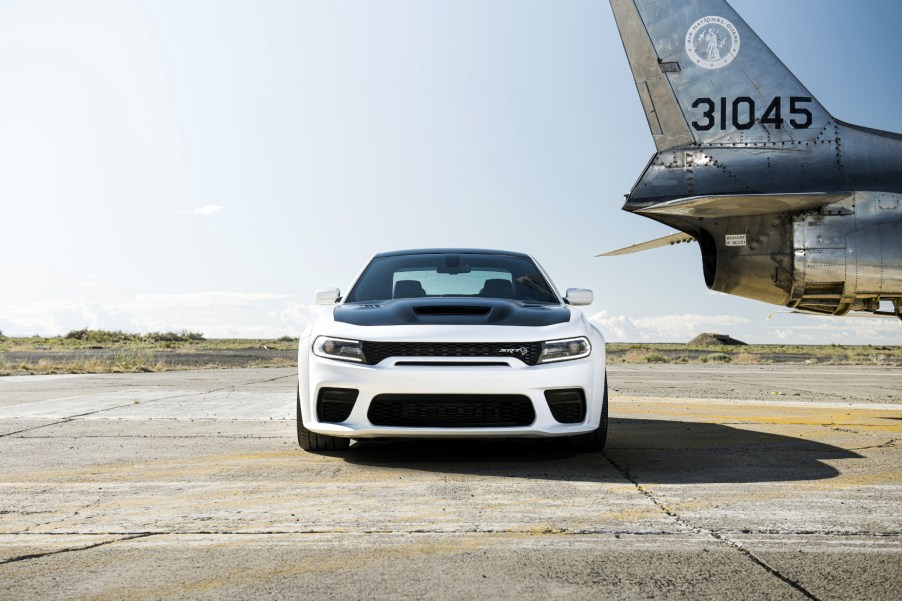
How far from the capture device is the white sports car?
16.4ft

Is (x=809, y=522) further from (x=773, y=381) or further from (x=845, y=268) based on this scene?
(x=773, y=381)

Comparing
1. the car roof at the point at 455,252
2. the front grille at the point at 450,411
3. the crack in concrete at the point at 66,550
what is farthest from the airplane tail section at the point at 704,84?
the crack in concrete at the point at 66,550

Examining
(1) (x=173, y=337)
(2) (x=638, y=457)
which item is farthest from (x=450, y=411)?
(1) (x=173, y=337)

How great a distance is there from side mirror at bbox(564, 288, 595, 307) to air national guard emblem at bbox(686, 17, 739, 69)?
4.40m

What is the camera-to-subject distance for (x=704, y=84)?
9367 mm

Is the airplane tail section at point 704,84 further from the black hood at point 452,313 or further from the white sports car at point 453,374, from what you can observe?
the white sports car at point 453,374

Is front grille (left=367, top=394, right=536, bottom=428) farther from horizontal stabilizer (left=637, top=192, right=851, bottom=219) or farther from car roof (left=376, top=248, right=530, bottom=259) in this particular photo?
horizontal stabilizer (left=637, top=192, right=851, bottom=219)

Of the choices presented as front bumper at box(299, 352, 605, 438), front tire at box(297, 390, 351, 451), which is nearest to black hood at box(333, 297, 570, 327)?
front bumper at box(299, 352, 605, 438)

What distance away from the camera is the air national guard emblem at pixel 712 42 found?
368 inches

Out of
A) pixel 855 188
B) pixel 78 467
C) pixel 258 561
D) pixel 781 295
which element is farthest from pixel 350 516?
pixel 855 188

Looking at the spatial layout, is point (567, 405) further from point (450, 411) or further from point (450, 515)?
point (450, 515)

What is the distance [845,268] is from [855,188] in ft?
3.19

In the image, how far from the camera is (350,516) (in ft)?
12.2

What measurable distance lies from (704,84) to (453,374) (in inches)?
242
